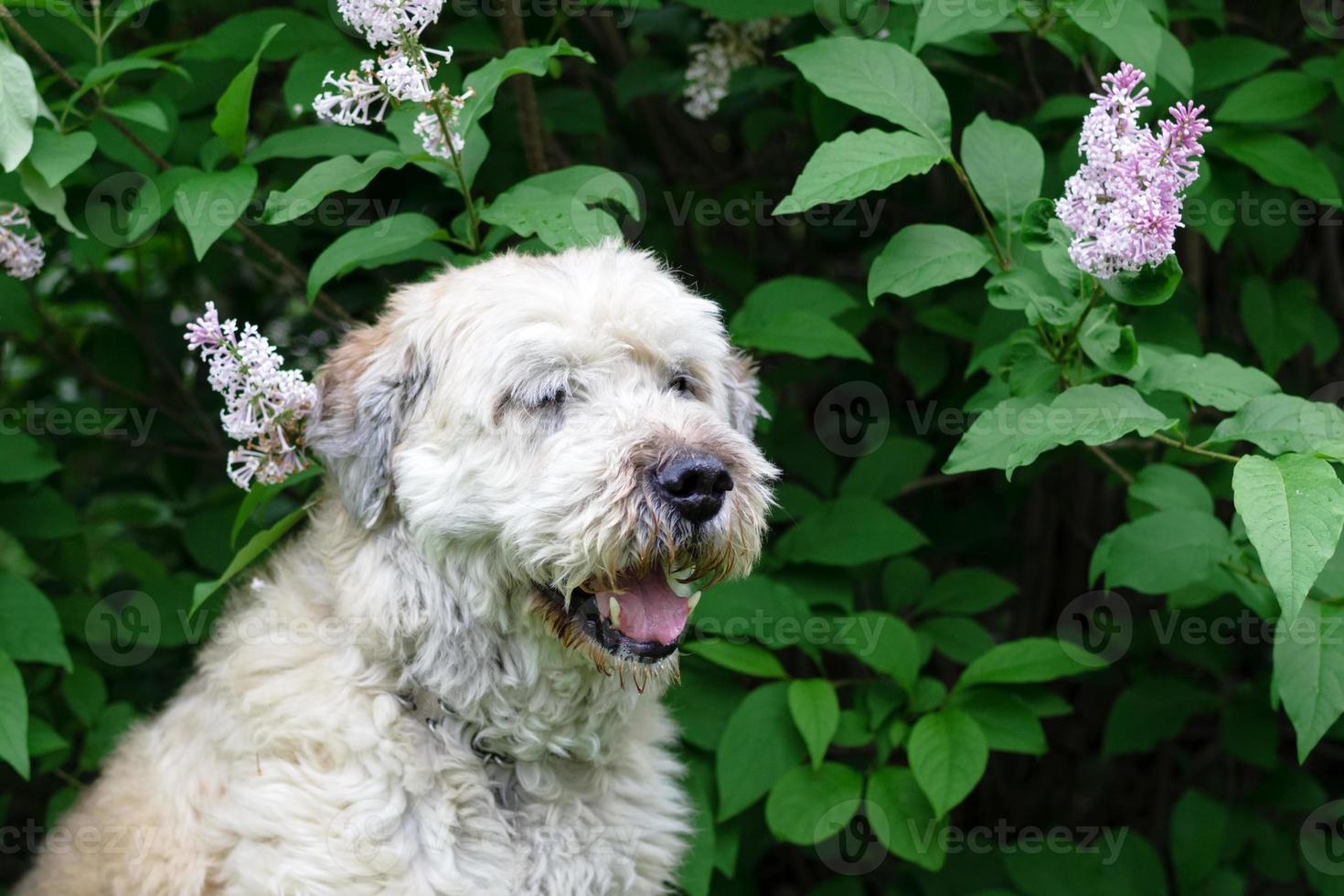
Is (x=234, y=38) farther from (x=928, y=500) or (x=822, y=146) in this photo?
(x=928, y=500)

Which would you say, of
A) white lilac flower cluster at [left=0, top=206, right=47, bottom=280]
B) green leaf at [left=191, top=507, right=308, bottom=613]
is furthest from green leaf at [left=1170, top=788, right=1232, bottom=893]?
white lilac flower cluster at [left=0, top=206, right=47, bottom=280]

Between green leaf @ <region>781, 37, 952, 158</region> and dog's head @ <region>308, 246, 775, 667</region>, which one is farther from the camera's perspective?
green leaf @ <region>781, 37, 952, 158</region>

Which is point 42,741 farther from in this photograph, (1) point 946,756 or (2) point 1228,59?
(2) point 1228,59

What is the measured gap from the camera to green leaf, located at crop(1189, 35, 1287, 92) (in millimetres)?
3789

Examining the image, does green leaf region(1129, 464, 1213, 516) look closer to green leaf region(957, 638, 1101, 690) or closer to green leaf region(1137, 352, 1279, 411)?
green leaf region(1137, 352, 1279, 411)

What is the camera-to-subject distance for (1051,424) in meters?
Result: 2.76

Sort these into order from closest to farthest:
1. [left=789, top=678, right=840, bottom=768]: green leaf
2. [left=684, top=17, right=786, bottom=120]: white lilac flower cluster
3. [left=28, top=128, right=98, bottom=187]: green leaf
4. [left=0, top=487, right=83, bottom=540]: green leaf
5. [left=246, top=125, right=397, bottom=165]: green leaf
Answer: [left=28, top=128, right=98, bottom=187]: green leaf
[left=246, top=125, right=397, bottom=165]: green leaf
[left=789, top=678, right=840, bottom=768]: green leaf
[left=0, top=487, right=83, bottom=540]: green leaf
[left=684, top=17, right=786, bottom=120]: white lilac flower cluster

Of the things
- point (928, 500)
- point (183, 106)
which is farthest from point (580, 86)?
point (928, 500)

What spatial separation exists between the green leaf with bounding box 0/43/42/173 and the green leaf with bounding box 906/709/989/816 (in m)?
2.58

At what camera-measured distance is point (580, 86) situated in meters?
5.09

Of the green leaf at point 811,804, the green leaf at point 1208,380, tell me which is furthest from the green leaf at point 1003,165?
the green leaf at point 811,804

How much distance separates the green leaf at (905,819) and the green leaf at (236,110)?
2363 mm

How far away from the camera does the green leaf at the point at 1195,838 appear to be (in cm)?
431

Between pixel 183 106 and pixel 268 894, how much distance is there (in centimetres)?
230
